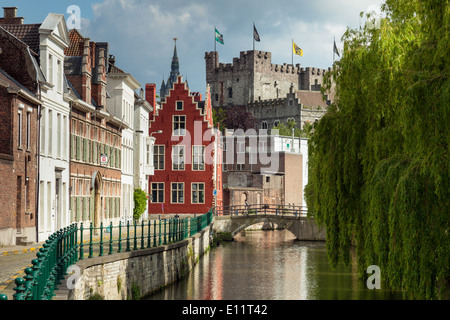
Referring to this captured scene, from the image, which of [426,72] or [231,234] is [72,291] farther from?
[231,234]

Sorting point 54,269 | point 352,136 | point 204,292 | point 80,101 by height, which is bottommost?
point 204,292

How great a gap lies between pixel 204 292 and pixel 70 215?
8171 mm

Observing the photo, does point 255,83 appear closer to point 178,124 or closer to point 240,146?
point 240,146

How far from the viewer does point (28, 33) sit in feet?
94.0

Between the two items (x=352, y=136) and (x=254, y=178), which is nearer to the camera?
(x=352, y=136)

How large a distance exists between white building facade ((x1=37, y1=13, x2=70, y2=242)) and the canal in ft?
17.4

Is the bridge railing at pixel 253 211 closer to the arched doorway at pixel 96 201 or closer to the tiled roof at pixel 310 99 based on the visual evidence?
the arched doorway at pixel 96 201

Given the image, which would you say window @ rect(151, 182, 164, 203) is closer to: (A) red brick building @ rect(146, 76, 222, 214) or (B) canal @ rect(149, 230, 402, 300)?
(A) red brick building @ rect(146, 76, 222, 214)

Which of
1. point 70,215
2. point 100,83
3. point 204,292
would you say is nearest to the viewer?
point 204,292

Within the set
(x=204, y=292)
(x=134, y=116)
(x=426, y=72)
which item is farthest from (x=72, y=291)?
(x=134, y=116)

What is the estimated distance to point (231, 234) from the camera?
53750 mm

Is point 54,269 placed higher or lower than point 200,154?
lower

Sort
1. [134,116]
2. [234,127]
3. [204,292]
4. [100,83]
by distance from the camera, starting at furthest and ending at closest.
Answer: [234,127] → [134,116] → [100,83] → [204,292]

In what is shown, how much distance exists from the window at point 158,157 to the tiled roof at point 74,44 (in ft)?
59.3
